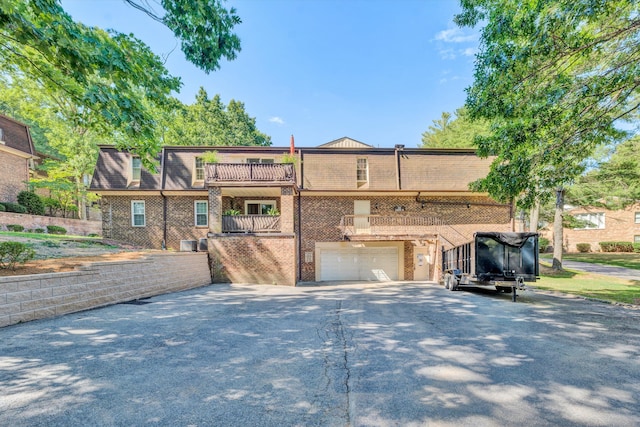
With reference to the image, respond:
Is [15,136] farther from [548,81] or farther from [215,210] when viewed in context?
[548,81]

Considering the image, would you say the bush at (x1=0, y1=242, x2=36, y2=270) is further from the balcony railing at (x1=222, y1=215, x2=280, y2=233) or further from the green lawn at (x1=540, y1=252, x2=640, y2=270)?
the green lawn at (x1=540, y1=252, x2=640, y2=270)

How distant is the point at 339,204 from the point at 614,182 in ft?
59.1

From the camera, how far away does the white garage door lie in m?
17.8

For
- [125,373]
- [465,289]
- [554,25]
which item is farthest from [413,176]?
[125,373]

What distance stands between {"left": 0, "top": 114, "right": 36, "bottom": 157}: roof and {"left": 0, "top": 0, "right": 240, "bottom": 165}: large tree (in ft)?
65.8

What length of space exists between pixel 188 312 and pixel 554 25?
1209 cm

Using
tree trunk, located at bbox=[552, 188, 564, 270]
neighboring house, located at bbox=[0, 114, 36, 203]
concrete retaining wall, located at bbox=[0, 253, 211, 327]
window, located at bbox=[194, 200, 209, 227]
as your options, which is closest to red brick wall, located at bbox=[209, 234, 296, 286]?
concrete retaining wall, located at bbox=[0, 253, 211, 327]

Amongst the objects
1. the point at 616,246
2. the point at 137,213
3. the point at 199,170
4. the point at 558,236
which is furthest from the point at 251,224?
the point at 616,246

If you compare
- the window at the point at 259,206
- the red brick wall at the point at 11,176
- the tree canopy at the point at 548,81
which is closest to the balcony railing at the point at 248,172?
the window at the point at 259,206

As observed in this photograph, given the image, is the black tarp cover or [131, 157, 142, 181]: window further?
[131, 157, 142, 181]: window

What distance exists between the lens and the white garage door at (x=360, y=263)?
58.2 ft

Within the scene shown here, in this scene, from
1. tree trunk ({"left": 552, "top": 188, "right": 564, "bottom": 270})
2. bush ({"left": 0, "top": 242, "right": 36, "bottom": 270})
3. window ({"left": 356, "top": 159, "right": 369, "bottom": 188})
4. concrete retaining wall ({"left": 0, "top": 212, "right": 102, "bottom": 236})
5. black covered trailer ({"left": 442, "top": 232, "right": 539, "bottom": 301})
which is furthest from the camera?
window ({"left": 356, "top": 159, "right": 369, "bottom": 188})

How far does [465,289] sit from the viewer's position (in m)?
12.9

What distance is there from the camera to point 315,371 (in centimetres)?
383
